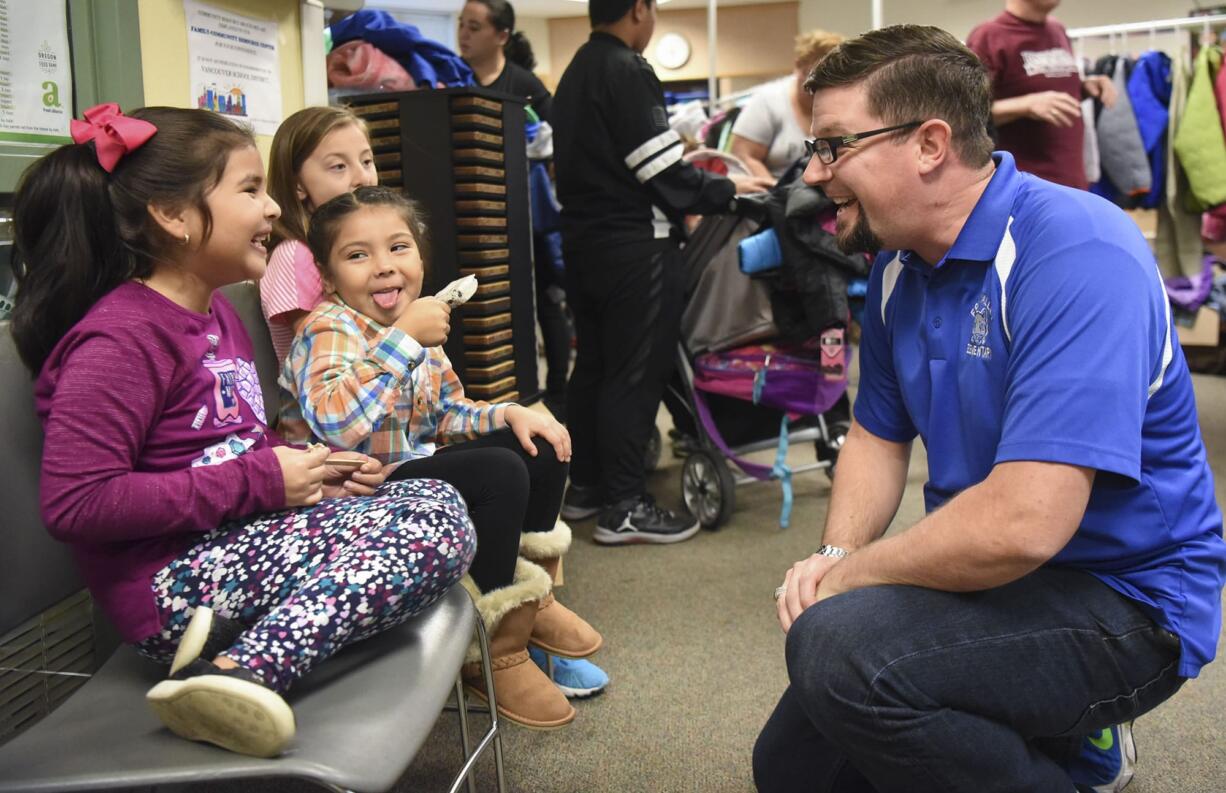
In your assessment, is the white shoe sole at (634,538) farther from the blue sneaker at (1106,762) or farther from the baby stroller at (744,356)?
the blue sneaker at (1106,762)

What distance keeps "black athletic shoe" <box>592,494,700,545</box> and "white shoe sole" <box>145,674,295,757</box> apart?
1.90 meters

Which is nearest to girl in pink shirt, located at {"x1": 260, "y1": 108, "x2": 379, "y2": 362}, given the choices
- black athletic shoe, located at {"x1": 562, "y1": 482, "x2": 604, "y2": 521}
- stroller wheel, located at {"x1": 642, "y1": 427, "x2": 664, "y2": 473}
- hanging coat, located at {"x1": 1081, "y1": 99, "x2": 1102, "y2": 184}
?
black athletic shoe, located at {"x1": 562, "y1": 482, "x2": 604, "y2": 521}

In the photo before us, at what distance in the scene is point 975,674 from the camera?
3.57ft

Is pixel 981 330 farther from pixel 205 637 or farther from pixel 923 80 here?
pixel 205 637

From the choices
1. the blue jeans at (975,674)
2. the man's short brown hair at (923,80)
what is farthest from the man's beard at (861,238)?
the blue jeans at (975,674)

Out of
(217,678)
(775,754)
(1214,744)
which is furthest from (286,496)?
(1214,744)

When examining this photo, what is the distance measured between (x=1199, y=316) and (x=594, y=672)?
4132mm

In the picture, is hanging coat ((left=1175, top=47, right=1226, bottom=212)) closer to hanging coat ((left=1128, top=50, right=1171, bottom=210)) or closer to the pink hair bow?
hanging coat ((left=1128, top=50, right=1171, bottom=210))

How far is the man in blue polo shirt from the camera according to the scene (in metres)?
1.05

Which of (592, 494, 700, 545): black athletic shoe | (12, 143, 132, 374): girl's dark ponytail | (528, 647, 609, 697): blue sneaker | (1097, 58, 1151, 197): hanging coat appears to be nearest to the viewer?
(12, 143, 132, 374): girl's dark ponytail

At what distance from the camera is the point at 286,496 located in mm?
1182

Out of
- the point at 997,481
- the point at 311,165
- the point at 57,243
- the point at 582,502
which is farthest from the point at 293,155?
the point at 582,502

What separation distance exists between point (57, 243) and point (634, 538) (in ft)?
6.18

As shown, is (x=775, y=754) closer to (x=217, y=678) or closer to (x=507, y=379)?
(x=217, y=678)
